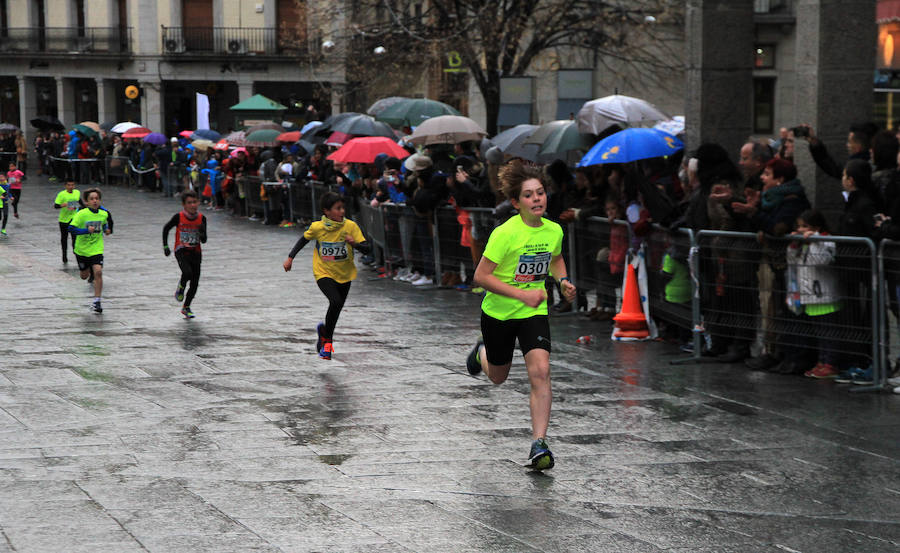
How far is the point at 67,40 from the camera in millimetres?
57531

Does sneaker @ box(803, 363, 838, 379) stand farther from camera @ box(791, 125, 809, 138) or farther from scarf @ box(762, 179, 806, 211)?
camera @ box(791, 125, 809, 138)

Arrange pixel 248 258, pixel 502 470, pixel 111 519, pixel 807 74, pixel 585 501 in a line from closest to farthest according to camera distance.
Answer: pixel 111 519
pixel 585 501
pixel 502 470
pixel 807 74
pixel 248 258

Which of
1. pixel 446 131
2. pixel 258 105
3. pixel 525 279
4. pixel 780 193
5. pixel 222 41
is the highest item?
pixel 222 41

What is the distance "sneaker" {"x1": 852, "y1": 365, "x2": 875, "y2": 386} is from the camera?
1003 cm

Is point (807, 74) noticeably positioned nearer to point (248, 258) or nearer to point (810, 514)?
point (810, 514)

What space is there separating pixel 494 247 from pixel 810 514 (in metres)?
2.36

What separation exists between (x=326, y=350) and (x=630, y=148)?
3.63m

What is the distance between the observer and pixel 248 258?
21328mm

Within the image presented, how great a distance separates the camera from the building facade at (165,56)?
54062 mm

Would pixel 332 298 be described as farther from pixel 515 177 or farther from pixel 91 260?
pixel 91 260

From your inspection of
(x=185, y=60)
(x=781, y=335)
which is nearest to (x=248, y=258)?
(x=781, y=335)

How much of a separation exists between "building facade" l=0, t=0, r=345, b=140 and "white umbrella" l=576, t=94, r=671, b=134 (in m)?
35.6

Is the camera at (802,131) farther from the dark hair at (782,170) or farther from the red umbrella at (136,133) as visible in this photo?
the red umbrella at (136,133)

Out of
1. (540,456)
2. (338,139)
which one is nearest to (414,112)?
(338,139)
